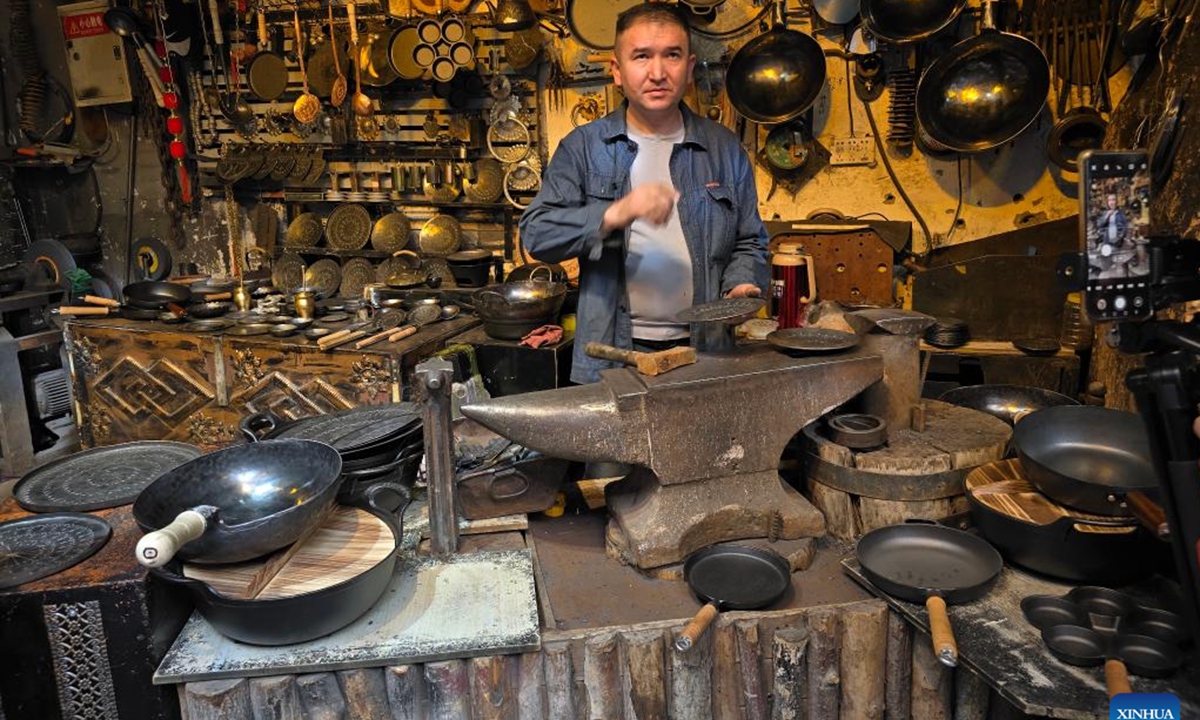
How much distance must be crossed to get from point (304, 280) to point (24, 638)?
455 cm

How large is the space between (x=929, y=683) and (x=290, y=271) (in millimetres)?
5372

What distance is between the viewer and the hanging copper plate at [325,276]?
5.73 m

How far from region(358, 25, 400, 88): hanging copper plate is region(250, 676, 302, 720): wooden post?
4672 millimetres

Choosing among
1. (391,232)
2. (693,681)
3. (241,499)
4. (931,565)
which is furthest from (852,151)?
(241,499)

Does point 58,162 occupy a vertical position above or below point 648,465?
above

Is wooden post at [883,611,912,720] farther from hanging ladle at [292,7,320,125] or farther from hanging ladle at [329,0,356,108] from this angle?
hanging ladle at [292,7,320,125]

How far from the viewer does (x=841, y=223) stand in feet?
15.8

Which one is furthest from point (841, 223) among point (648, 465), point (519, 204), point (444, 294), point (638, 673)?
point (638, 673)

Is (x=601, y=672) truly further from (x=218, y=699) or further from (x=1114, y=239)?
(x=1114, y=239)

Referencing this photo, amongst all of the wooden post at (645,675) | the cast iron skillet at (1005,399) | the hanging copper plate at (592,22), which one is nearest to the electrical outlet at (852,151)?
the hanging copper plate at (592,22)

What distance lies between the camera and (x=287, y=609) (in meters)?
1.48

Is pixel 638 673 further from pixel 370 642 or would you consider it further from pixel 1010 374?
pixel 1010 374

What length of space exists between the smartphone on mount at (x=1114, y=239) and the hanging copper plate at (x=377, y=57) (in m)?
4.88

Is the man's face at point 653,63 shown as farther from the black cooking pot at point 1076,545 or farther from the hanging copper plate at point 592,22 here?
the hanging copper plate at point 592,22
